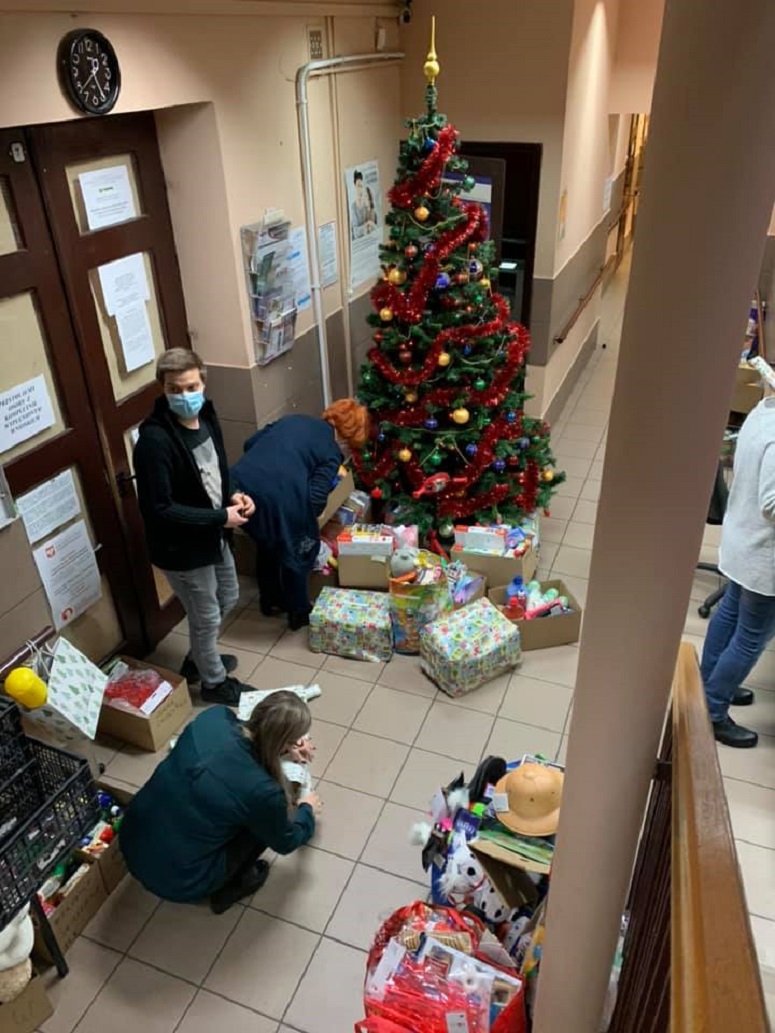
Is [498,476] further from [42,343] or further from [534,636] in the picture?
[42,343]

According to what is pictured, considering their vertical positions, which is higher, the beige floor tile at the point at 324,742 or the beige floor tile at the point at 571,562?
the beige floor tile at the point at 571,562

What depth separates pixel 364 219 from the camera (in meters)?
4.66

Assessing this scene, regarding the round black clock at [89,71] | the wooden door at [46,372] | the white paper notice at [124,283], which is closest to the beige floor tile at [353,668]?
the wooden door at [46,372]

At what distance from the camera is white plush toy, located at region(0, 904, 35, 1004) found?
204cm

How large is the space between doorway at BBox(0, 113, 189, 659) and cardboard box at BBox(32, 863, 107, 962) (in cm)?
107

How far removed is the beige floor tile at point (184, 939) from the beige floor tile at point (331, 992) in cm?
32

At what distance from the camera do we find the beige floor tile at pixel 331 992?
225 cm

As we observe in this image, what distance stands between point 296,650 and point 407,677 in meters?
0.57

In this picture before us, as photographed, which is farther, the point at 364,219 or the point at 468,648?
the point at 364,219

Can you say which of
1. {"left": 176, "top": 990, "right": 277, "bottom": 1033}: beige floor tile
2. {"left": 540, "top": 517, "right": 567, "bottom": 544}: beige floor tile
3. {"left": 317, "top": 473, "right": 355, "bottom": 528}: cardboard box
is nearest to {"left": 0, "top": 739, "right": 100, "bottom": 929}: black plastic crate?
{"left": 176, "top": 990, "right": 277, "bottom": 1033}: beige floor tile

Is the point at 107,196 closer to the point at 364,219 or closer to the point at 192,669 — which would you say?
the point at 364,219

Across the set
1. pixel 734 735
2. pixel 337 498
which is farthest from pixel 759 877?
pixel 337 498

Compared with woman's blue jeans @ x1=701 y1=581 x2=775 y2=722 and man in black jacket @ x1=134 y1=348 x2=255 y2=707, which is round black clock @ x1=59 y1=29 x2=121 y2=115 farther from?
woman's blue jeans @ x1=701 y1=581 x2=775 y2=722

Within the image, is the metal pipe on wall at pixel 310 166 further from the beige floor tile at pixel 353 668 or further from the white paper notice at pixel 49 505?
the white paper notice at pixel 49 505
